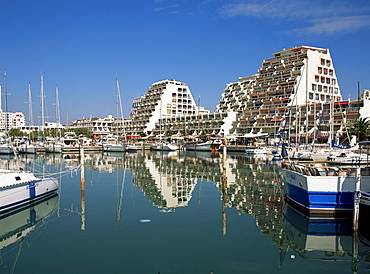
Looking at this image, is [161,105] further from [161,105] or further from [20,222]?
[20,222]

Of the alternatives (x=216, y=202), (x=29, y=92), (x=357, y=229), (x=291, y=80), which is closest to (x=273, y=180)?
(x=216, y=202)

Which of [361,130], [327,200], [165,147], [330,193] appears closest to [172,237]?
[327,200]

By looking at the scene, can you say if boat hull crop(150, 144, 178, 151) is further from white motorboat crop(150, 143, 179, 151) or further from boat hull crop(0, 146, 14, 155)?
boat hull crop(0, 146, 14, 155)

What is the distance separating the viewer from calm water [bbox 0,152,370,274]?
483 inches

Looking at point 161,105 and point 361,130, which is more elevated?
point 161,105

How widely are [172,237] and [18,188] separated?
1051cm

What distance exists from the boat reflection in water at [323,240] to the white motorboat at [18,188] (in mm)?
14734

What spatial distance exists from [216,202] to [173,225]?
619 centimetres

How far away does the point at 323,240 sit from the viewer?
14.9 meters

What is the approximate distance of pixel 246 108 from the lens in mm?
116000

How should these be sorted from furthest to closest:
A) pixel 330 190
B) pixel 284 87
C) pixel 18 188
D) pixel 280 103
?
pixel 284 87 < pixel 280 103 < pixel 18 188 < pixel 330 190

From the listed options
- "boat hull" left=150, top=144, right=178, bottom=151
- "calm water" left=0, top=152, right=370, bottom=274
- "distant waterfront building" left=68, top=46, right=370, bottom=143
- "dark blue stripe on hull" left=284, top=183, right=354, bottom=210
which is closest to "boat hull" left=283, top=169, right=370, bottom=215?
"dark blue stripe on hull" left=284, top=183, right=354, bottom=210

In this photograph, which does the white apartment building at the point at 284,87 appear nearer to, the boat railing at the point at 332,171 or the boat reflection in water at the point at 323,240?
the boat railing at the point at 332,171

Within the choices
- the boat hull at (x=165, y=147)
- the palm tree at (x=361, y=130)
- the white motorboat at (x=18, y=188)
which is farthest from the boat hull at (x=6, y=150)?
the palm tree at (x=361, y=130)
